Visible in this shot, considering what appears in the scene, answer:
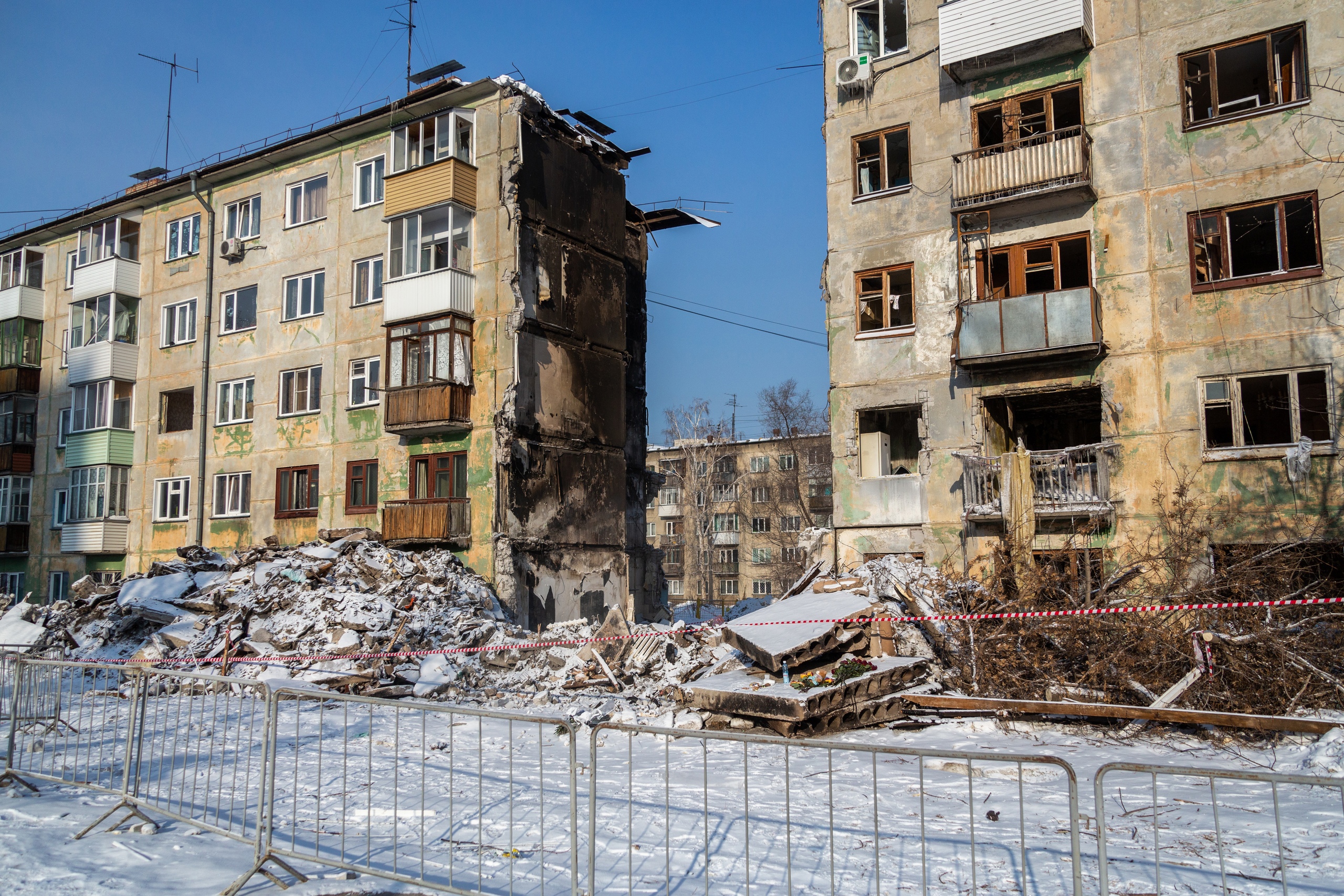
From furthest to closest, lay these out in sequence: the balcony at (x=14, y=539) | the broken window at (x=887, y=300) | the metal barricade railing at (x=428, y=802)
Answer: the balcony at (x=14, y=539), the broken window at (x=887, y=300), the metal barricade railing at (x=428, y=802)

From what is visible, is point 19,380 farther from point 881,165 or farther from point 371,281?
point 881,165

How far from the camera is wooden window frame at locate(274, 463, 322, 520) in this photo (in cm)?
2806

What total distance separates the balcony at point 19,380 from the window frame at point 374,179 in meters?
18.2

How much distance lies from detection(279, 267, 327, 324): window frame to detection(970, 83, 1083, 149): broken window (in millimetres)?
19273

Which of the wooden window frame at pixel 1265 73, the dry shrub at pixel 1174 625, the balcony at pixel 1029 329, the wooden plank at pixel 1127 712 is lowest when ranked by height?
the wooden plank at pixel 1127 712

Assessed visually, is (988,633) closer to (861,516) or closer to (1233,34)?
(861,516)

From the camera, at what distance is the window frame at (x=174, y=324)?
105 feet

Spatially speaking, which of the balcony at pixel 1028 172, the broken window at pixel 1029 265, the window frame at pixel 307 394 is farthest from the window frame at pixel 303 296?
the broken window at pixel 1029 265

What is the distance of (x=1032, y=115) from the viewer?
779 inches

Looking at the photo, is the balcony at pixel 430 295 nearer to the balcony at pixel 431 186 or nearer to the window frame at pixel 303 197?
the balcony at pixel 431 186

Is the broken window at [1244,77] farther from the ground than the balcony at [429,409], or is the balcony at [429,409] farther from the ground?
the broken window at [1244,77]

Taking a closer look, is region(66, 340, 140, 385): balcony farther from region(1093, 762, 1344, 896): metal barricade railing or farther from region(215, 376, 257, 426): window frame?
region(1093, 762, 1344, 896): metal barricade railing

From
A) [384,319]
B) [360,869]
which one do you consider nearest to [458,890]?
[360,869]

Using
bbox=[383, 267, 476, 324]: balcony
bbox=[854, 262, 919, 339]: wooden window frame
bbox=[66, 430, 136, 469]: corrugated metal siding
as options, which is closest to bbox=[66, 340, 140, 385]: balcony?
bbox=[66, 430, 136, 469]: corrugated metal siding
